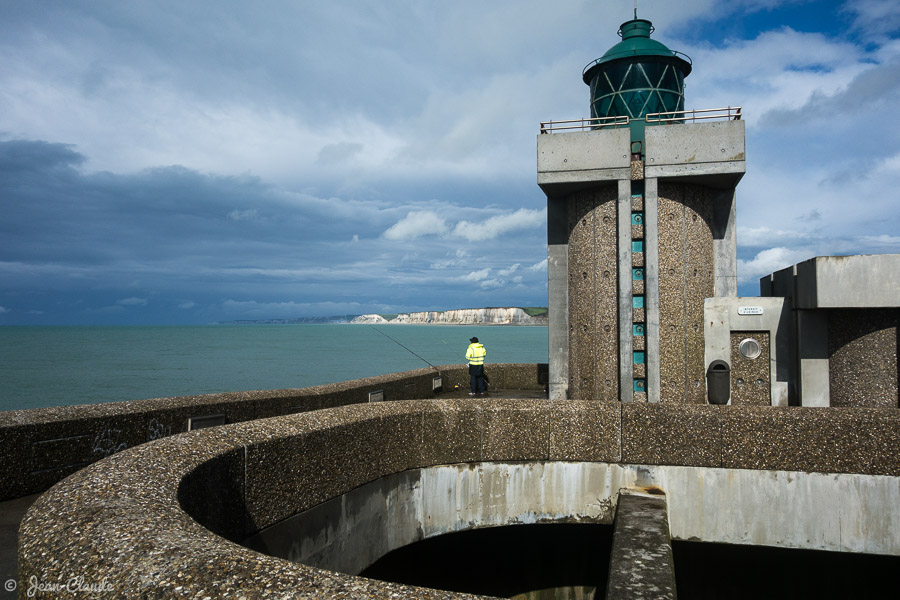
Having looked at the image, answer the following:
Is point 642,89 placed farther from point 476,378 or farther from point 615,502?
point 615,502

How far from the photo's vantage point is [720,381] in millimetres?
14469

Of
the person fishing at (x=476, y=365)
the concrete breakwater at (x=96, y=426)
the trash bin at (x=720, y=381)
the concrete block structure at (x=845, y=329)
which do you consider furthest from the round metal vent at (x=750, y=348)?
the concrete breakwater at (x=96, y=426)

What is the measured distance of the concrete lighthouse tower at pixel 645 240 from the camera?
49.6ft

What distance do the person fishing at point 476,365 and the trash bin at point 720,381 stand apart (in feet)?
20.7

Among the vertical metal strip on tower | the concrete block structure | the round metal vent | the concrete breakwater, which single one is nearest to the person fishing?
the vertical metal strip on tower

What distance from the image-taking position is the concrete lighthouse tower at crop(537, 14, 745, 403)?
1513 cm

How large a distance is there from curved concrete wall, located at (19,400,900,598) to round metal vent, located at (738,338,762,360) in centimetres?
637

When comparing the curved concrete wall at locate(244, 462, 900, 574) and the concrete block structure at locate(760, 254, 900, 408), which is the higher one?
the concrete block structure at locate(760, 254, 900, 408)

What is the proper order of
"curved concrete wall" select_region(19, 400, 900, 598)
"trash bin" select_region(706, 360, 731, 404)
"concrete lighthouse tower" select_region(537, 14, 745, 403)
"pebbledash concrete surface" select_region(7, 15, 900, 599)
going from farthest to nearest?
"concrete lighthouse tower" select_region(537, 14, 745, 403), "trash bin" select_region(706, 360, 731, 404), "pebbledash concrete surface" select_region(7, 15, 900, 599), "curved concrete wall" select_region(19, 400, 900, 598)

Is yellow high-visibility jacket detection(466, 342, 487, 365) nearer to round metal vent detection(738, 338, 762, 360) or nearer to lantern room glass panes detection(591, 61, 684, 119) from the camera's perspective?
round metal vent detection(738, 338, 762, 360)

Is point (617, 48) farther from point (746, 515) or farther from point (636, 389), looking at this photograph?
point (746, 515)

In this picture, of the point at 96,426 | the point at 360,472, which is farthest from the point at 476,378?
the point at 96,426

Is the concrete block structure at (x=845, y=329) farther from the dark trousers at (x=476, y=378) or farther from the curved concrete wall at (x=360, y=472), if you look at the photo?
the dark trousers at (x=476, y=378)

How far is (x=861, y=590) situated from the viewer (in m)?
8.33
